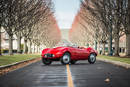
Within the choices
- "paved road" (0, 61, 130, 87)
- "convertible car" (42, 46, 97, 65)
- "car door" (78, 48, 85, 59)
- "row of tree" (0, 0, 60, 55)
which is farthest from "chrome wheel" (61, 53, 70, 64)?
"row of tree" (0, 0, 60, 55)

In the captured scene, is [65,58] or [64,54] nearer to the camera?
[64,54]

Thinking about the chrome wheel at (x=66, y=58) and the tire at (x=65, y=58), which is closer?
the tire at (x=65, y=58)

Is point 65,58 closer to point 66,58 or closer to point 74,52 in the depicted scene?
point 66,58

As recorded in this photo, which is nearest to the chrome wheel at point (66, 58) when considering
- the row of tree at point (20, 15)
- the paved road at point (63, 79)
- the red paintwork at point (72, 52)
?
the red paintwork at point (72, 52)

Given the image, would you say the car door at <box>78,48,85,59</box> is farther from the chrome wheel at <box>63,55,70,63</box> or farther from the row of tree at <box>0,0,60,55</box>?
the row of tree at <box>0,0,60,55</box>

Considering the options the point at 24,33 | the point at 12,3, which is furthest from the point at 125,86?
the point at 24,33

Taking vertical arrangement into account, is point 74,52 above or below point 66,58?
above

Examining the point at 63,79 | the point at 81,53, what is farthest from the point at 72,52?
the point at 63,79

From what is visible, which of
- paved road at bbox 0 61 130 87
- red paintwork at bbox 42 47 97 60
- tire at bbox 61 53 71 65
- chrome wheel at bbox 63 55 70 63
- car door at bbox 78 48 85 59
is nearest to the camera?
paved road at bbox 0 61 130 87

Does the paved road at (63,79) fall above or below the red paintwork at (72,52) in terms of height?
A: below

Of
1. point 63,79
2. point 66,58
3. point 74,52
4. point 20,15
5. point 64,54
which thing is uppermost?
point 20,15

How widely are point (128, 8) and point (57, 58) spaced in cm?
1544

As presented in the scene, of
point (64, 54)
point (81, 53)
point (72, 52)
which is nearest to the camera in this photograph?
point (64, 54)

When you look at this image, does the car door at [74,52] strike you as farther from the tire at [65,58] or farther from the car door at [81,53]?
the car door at [81,53]
